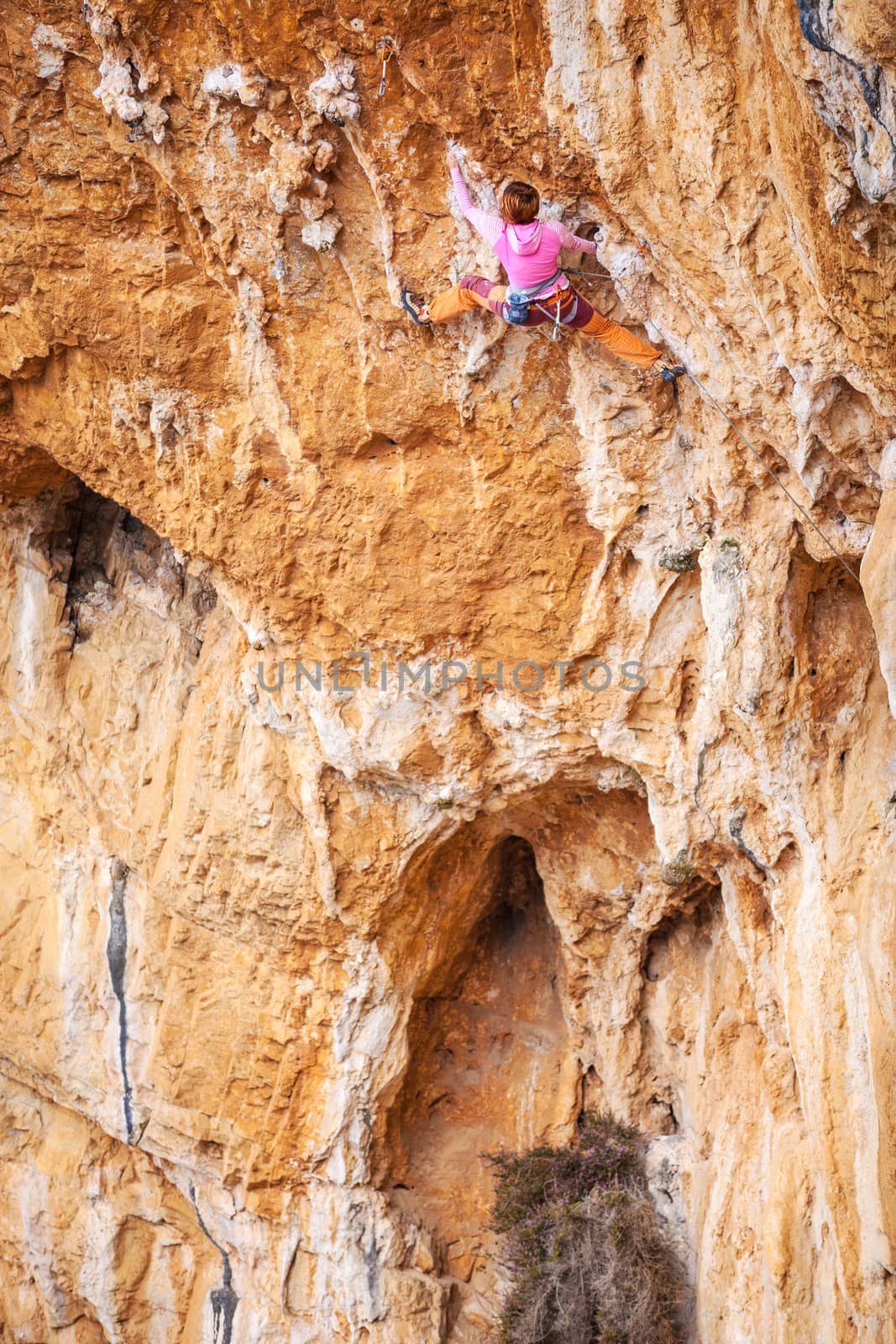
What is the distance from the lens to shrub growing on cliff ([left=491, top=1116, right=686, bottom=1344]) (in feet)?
18.9

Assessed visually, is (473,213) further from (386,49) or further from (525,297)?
(386,49)

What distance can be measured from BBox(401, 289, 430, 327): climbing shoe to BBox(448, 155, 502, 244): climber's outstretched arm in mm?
392

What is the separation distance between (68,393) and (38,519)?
62.7 inches

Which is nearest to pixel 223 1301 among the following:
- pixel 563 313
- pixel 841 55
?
pixel 563 313

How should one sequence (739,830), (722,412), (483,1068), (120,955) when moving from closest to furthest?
(722,412) → (739,830) → (120,955) → (483,1068)

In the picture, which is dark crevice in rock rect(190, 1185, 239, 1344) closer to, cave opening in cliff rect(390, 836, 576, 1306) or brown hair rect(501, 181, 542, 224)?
cave opening in cliff rect(390, 836, 576, 1306)

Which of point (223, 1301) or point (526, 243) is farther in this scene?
point (223, 1301)

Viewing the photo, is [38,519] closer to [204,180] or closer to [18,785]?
[18,785]

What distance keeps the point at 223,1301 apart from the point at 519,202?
20.6 ft

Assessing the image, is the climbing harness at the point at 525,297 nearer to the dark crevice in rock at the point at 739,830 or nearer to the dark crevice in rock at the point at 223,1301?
the dark crevice in rock at the point at 739,830

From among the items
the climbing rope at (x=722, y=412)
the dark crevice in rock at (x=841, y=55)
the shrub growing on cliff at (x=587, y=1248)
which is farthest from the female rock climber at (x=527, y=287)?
the shrub growing on cliff at (x=587, y=1248)

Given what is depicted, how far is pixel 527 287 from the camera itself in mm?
4215

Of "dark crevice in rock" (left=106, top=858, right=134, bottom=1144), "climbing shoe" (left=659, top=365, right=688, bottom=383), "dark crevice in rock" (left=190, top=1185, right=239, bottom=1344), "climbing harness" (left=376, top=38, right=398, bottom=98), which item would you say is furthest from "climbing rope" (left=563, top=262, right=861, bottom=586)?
"dark crevice in rock" (left=190, top=1185, right=239, bottom=1344)

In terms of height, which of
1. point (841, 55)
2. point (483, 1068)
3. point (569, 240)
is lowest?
point (483, 1068)
